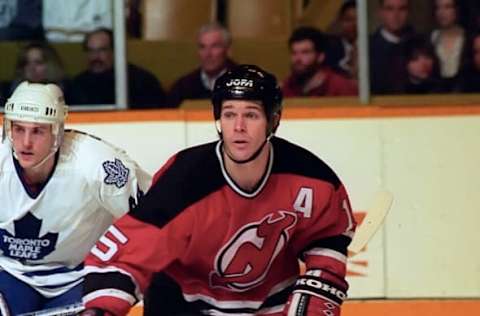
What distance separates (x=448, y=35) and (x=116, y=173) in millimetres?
2092

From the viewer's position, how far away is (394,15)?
5965mm

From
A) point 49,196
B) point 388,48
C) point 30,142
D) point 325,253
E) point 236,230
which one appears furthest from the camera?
point 388,48

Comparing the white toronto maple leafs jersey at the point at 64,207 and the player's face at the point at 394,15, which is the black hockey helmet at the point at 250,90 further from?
the player's face at the point at 394,15

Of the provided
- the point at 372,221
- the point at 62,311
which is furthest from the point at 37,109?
the point at 372,221

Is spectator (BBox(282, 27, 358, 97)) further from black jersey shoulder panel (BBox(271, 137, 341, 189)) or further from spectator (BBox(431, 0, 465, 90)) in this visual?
black jersey shoulder panel (BBox(271, 137, 341, 189))

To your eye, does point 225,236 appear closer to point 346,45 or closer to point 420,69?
point 420,69

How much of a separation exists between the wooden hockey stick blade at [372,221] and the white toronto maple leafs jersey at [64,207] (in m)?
0.78

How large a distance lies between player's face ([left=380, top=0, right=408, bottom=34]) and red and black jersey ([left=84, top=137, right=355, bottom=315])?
2.10 metres

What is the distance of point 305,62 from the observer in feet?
20.0

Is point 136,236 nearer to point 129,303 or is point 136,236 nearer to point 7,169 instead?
point 129,303

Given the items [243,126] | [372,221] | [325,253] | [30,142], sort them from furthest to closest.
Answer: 1. [372,221]
2. [30,142]
3. [325,253]
4. [243,126]

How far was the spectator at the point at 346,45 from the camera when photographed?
6.05 m

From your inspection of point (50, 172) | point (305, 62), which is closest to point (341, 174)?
point (305, 62)

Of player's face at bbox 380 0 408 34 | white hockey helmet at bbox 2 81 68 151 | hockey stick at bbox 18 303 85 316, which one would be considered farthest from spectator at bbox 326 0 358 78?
hockey stick at bbox 18 303 85 316
